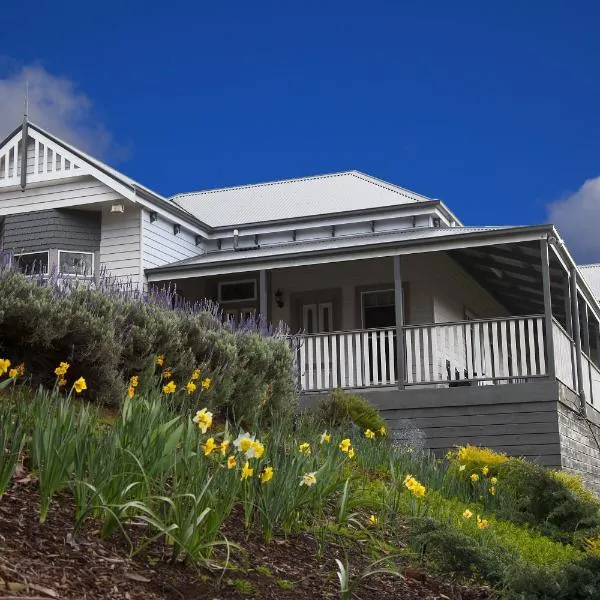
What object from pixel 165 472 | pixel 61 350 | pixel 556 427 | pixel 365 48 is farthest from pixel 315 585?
pixel 365 48

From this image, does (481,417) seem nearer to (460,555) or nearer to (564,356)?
(564,356)

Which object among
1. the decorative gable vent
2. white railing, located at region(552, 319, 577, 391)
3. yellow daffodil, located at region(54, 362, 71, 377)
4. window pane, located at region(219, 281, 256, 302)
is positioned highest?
the decorative gable vent

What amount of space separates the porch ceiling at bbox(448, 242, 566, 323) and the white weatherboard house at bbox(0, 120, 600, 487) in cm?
7

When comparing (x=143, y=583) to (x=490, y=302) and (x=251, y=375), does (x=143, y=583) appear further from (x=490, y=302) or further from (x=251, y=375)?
(x=490, y=302)

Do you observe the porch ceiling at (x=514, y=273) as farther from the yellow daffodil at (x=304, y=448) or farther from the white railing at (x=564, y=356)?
→ the yellow daffodil at (x=304, y=448)

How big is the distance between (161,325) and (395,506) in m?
3.88

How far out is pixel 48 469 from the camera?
4781mm

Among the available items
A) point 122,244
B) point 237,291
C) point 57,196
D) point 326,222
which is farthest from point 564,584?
point 326,222

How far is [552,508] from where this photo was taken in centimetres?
908

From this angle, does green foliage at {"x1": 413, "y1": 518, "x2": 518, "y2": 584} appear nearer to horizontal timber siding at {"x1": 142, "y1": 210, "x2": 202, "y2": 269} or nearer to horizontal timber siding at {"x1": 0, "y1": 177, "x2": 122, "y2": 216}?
horizontal timber siding at {"x1": 142, "y1": 210, "x2": 202, "y2": 269}

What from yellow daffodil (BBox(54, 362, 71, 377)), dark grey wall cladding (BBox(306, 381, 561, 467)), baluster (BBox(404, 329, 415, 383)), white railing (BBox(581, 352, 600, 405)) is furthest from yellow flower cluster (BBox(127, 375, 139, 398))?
white railing (BBox(581, 352, 600, 405))

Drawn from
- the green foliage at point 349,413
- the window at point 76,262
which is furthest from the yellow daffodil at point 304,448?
the window at point 76,262

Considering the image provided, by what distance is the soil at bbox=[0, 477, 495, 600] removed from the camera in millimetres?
4148

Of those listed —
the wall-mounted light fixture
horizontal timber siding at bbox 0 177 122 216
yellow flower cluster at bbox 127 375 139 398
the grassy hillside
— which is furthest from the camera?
the wall-mounted light fixture
